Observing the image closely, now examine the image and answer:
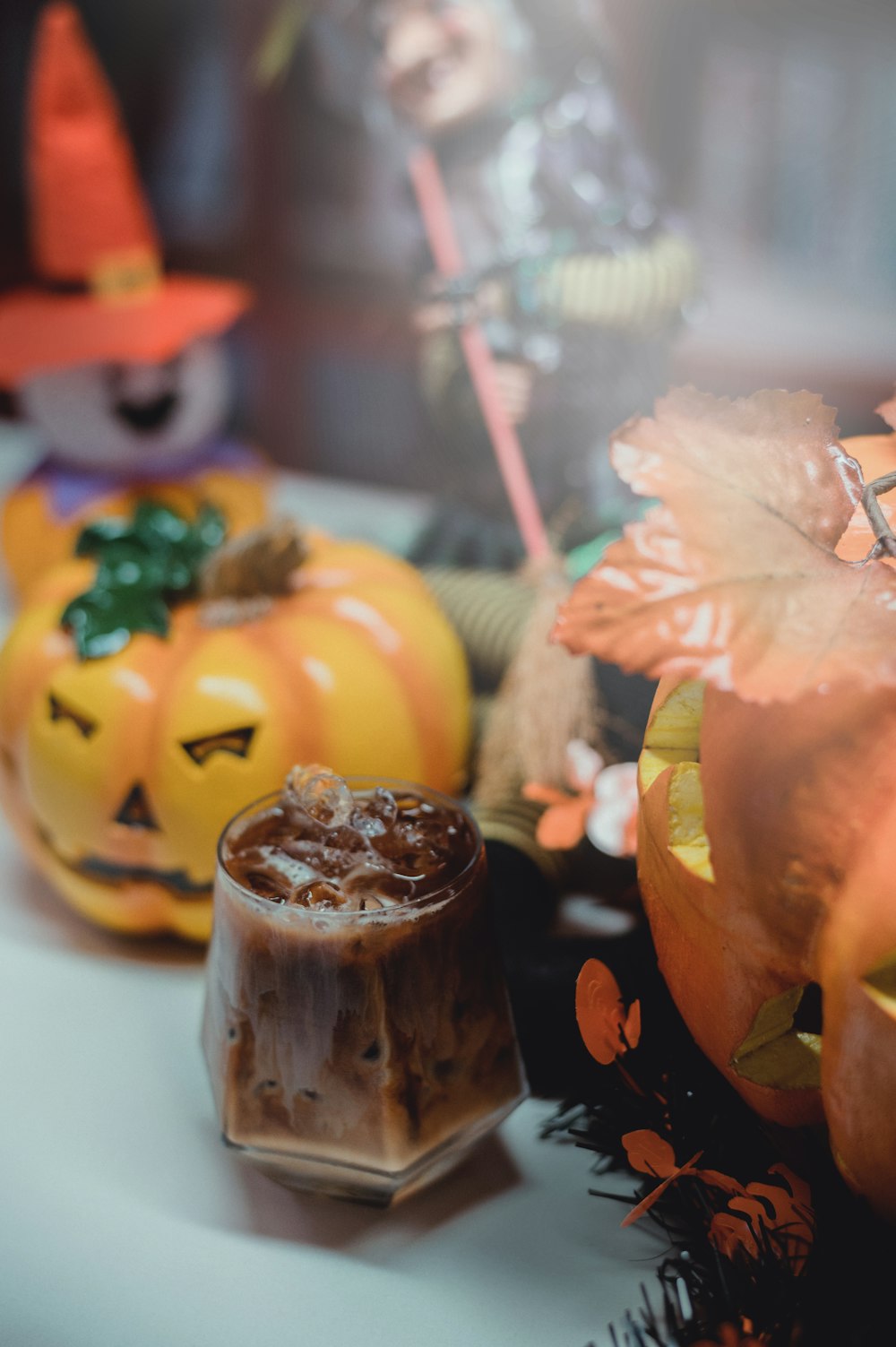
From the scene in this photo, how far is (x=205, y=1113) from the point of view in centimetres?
57

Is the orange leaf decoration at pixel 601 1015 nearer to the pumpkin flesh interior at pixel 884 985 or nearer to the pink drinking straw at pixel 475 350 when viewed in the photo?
the pumpkin flesh interior at pixel 884 985

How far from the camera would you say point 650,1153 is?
0.42 metres

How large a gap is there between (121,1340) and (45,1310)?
4 cm

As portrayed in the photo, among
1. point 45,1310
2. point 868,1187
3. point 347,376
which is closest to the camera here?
point 868,1187

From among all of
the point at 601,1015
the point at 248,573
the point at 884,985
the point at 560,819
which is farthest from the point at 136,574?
the point at 884,985

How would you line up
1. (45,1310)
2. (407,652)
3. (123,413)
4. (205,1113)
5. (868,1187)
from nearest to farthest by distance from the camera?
1. (868,1187)
2. (45,1310)
3. (205,1113)
4. (407,652)
5. (123,413)

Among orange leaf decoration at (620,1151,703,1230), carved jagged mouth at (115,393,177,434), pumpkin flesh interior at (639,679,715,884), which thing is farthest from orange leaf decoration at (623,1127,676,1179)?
carved jagged mouth at (115,393,177,434)

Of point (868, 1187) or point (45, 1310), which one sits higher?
point (868, 1187)

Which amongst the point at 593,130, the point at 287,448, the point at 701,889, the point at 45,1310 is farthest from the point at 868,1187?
the point at 287,448

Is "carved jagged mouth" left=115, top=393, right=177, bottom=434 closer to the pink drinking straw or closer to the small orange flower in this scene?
the pink drinking straw

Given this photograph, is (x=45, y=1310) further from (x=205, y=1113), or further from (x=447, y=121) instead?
(x=447, y=121)

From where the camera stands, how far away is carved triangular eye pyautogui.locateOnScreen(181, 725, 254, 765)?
633mm

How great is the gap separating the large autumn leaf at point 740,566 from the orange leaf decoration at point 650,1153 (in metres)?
0.19

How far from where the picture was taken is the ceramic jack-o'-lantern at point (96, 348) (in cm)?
101
